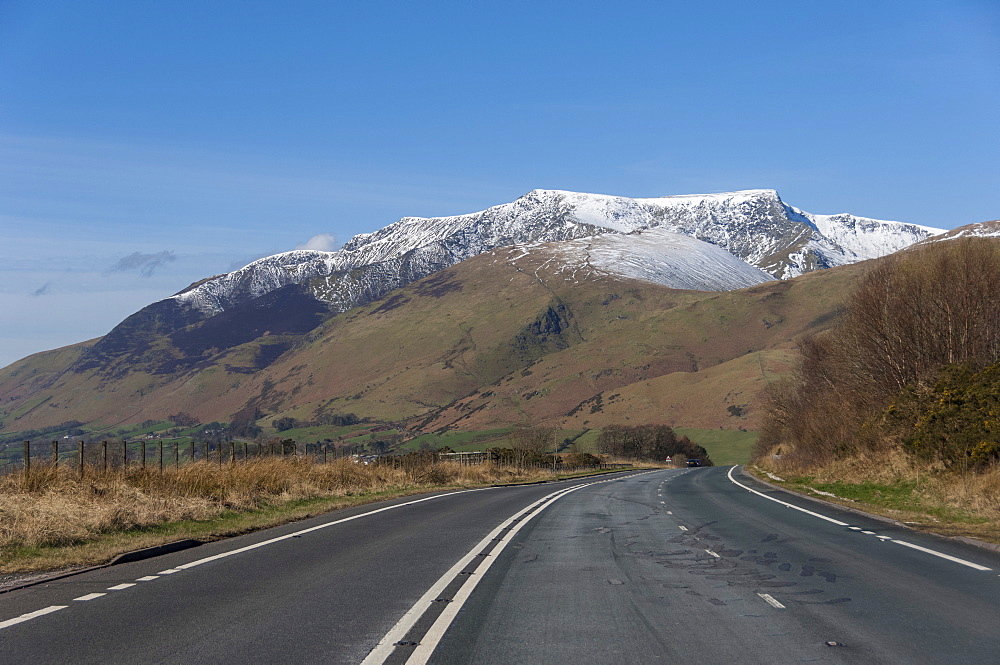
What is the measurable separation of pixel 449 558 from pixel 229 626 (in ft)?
19.2

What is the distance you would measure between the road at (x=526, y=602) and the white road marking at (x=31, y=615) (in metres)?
0.03

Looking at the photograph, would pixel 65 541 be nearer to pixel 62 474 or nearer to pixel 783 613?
pixel 62 474

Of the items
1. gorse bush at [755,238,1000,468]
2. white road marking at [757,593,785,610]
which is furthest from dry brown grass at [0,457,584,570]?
gorse bush at [755,238,1000,468]

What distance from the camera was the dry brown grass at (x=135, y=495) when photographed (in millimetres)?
14641

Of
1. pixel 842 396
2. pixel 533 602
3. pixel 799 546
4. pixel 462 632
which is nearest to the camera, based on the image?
pixel 462 632

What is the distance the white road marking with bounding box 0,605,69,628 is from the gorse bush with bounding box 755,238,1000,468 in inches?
958

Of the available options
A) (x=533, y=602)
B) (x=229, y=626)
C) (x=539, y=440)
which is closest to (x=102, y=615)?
(x=229, y=626)

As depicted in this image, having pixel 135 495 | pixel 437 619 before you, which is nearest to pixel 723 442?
pixel 135 495

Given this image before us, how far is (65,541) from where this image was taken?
14.5 metres

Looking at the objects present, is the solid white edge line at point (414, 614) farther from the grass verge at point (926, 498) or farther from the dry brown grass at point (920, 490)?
the dry brown grass at point (920, 490)

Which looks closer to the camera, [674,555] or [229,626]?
[229,626]

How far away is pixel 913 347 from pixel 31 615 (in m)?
36.1

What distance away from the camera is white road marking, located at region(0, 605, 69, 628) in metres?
8.52

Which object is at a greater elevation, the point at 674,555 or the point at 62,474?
the point at 62,474
